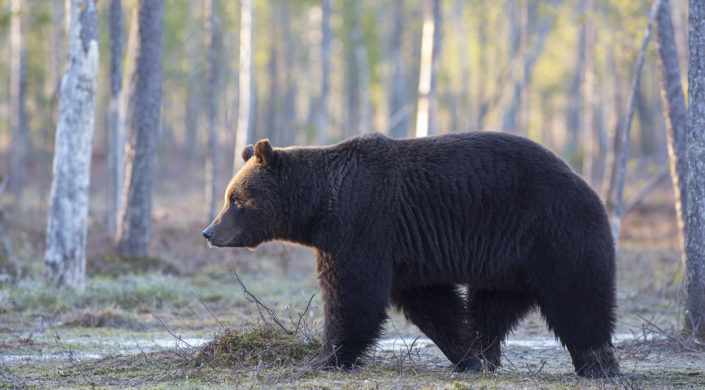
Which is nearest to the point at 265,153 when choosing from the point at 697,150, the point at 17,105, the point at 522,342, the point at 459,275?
the point at 459,275

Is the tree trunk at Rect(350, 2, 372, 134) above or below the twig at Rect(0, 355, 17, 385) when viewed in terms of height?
above

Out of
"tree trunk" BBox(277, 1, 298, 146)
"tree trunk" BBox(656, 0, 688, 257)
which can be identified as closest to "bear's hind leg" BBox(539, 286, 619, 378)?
"tree trunk" BBox(656, 0, 688, 257)

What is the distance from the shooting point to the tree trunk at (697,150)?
327 inches

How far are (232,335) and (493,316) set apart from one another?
8.36 feet

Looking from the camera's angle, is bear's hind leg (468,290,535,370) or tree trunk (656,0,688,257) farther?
tree trunk (656,0,688,257)

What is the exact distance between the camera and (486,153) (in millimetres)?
6719

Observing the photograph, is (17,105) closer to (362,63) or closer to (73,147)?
(73,147)

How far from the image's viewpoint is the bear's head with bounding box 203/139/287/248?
7004 millimetres

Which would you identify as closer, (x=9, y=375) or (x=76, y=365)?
(x=9, y=375)

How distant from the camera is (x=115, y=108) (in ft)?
55.4

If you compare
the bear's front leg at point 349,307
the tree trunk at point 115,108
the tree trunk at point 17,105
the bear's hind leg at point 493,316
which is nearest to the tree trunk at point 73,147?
the tree trunk at point 115,108

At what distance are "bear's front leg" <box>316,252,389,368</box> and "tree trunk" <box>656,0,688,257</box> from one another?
24.0 feet

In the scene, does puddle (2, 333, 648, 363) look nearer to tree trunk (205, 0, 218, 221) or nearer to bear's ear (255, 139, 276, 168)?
bear's ear (255, 139, 276, 168)

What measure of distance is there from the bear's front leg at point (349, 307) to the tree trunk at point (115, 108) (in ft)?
38.3
